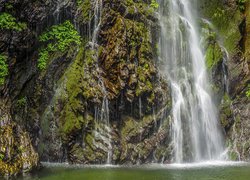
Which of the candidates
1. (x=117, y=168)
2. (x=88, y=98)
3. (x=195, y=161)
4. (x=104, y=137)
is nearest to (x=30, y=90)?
(x=88, y=98)

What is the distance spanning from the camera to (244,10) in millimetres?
21812

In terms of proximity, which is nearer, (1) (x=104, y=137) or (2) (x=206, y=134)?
(1) (x=104, y=137)

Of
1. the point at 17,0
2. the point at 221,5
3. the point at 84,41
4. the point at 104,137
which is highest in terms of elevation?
the point at 221,5

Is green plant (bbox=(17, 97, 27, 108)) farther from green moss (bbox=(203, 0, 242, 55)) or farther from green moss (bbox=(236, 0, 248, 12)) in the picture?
green moss (bbox=(236, 0, 248, 12))

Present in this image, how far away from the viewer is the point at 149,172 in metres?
14.8

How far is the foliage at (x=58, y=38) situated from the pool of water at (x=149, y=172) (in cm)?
500

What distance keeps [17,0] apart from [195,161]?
32.8 feet

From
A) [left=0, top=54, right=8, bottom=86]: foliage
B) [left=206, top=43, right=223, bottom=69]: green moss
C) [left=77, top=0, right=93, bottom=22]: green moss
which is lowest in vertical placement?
[left=0, top=54, right=8, bottom=86]: foliage

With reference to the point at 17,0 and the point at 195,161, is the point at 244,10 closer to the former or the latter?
the point at 195,161

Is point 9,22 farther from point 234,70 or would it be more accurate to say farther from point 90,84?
point 234,70

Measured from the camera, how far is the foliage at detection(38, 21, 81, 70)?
18.1 meters

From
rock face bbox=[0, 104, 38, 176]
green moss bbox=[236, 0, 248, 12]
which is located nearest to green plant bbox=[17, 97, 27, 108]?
rock face bbox=[0, 104, 38, 176]

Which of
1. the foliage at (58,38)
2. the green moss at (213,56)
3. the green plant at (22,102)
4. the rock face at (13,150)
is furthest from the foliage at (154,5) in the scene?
the rock face at (13,150)

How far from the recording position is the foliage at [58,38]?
1812 centimetres
